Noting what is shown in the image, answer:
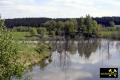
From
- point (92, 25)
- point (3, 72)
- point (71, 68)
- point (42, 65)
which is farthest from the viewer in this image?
point (92, 25)

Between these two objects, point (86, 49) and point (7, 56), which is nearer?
point (7, 56)

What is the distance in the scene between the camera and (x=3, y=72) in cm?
1781

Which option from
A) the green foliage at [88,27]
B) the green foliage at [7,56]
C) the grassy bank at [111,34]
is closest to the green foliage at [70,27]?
the green foliage at [88,27]

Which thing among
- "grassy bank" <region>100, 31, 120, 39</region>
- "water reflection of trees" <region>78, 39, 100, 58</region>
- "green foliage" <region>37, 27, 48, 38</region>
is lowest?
"grassy bank" <region>100, 31, 120, 39</region>

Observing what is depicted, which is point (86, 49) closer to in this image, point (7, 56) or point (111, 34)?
point (111, 34)

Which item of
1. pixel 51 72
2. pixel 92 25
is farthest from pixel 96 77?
pixel 92 25

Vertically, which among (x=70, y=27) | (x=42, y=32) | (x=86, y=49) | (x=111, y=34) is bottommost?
(x=111, y=34)

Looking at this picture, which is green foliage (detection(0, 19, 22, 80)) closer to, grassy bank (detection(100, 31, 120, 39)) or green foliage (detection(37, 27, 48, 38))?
green foliage (detection(37, 27, 48, 38))

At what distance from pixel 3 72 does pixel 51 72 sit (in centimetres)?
3868

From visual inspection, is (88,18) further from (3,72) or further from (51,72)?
(3,72)

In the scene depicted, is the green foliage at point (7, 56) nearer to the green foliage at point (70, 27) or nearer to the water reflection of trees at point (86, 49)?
the water reflection of trees at point (86, 49)

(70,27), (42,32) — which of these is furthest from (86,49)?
(70,27)

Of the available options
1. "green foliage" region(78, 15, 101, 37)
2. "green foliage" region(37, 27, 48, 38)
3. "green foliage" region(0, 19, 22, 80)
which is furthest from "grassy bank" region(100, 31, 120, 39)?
"green foliage" region(0, 19, 22, 80)

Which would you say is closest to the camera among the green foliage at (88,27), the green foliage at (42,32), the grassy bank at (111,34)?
the green foliage at (42,32)
